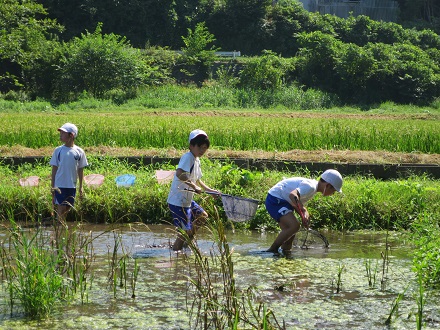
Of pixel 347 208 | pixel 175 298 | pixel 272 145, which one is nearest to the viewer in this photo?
pixel 175 298

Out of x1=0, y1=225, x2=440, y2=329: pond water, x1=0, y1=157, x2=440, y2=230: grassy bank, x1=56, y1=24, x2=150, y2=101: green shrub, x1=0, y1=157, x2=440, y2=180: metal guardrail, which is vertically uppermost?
x1=56, y1=24, x2=150, y2=101: green shrub

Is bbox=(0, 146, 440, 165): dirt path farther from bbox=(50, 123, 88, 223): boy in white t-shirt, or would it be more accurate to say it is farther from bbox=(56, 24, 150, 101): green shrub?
bbox=(56, 24, 150, 101): green shrub

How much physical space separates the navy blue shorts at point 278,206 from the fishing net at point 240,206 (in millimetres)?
167

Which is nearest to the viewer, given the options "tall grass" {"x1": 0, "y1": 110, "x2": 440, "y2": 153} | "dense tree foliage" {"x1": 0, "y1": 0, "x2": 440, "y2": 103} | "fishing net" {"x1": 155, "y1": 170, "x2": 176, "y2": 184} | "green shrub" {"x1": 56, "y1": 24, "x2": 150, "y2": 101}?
"fishing net" {"x1": 155, "y1": 170, "x2": 176, "y2": 184}

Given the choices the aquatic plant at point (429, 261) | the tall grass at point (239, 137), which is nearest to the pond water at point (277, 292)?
the aquatic plant at point (429, 261)

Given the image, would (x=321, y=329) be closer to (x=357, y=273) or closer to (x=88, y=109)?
→ (x=357, y=273)

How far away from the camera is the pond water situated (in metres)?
5.92

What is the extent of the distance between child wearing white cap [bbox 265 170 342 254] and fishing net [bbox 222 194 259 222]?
187 millimetres

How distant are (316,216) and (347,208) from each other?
0.47m

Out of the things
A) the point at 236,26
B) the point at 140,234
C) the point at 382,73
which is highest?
the point at 236,26

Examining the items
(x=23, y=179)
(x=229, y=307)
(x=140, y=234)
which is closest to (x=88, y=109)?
(x=23, y=179)

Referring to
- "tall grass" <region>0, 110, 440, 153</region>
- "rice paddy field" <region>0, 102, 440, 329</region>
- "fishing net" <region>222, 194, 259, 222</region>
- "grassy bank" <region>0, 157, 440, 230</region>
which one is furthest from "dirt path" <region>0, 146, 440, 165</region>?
"fishing net" <region>222, 194, 259, 222</region>

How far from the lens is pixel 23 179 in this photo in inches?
440

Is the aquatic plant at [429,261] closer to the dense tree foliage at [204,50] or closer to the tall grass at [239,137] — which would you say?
the tall grass at [239,137]
